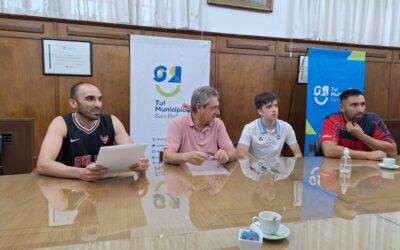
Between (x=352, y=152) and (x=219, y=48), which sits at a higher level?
(x=219, y=48)

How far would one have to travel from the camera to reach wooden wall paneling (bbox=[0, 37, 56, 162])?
316 centimetres

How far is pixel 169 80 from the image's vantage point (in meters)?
3.47

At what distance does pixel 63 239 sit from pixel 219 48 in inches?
128

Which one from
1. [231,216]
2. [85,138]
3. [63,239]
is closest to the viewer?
[63,239]

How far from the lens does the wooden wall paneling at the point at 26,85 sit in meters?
3.16

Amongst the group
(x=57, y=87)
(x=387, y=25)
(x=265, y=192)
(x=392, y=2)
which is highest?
(x=392, y=2)

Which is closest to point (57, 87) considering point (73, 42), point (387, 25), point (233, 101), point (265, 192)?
point (73, 42)

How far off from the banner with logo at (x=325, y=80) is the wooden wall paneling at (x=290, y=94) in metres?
0.32

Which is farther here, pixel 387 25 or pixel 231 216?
pixel 387 25

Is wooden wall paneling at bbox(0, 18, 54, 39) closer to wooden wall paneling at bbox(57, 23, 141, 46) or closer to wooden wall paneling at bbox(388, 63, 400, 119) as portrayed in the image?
wooden wall paneling at bbox(57, 23, 141, 46)

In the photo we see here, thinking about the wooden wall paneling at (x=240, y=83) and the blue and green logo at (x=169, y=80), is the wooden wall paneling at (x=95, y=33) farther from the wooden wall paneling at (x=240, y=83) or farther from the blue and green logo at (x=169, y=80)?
the wooden wall paneling at (x=240, y=83)

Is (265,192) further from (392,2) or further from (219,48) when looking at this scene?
(392,2)

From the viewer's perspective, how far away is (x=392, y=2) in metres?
4.42

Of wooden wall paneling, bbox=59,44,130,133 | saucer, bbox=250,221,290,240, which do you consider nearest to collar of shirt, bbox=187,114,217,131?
saucer, bbox=250,221,290,240
